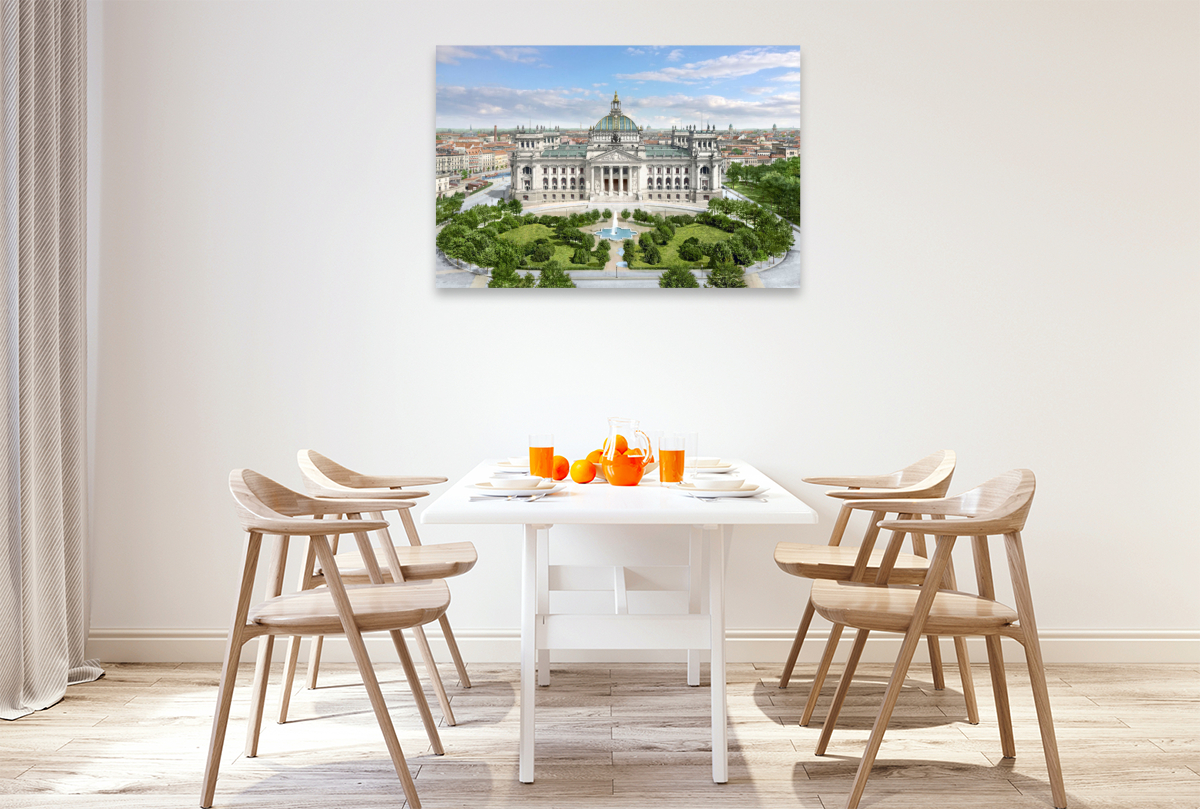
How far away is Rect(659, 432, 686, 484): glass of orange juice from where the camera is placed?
2.42 metres

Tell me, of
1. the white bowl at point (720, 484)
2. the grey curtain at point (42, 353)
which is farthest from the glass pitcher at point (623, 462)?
the grey curtain at point (42, 353)

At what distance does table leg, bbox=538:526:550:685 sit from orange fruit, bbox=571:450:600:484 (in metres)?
0.23

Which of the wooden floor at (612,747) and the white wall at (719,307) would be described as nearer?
the wooden floor at (612,747)

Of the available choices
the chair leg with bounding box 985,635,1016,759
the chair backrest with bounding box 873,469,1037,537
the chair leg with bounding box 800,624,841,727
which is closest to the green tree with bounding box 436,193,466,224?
the chair backrest with bounding box 873,469,1037,537

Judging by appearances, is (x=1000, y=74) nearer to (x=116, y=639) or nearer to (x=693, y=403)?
(x=693, y=403)

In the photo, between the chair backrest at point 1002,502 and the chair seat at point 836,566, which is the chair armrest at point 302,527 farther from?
the chair backrest at point 1002,502

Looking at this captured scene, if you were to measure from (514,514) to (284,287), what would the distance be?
173 cm

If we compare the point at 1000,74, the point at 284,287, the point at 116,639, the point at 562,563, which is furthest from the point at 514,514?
the point at 1000,74

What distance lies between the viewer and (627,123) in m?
3.16

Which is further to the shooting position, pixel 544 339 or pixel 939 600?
pixel 544 339

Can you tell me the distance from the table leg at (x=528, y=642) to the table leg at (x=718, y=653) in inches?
17.3

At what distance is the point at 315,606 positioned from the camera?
6.70 ft

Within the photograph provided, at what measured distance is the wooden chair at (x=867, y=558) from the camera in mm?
2430

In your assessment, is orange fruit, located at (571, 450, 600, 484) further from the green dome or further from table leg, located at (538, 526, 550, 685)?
the green dome
